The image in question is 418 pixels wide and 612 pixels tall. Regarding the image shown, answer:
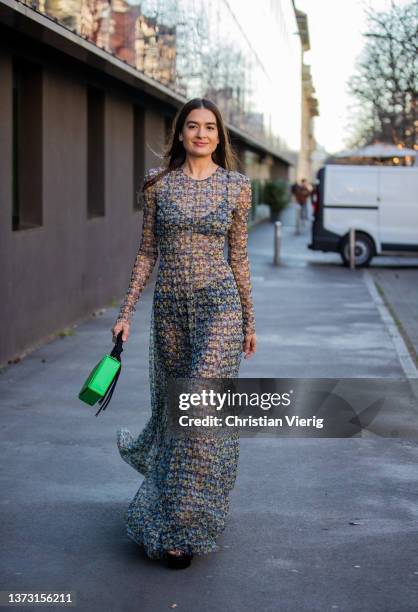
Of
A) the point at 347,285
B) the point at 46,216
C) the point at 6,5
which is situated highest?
the point at 6,5

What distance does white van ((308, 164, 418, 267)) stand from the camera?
86.6 ft

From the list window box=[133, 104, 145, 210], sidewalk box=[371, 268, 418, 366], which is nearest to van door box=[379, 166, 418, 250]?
sidewalk box=[371, 268, 418, 366]

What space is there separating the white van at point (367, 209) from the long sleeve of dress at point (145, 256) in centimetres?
2098

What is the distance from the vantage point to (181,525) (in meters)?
5.29

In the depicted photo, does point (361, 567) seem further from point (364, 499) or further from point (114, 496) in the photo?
point (114, 496)

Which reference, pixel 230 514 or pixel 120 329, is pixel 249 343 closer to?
pixel 120 329

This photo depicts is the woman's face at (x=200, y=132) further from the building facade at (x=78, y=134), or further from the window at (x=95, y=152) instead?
the window at (x=95, y=152)

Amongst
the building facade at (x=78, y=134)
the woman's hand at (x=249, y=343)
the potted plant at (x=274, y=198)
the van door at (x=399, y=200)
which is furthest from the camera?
the potted plant at (x=274, y=198)

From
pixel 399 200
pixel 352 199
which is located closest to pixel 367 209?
pixel 352 199

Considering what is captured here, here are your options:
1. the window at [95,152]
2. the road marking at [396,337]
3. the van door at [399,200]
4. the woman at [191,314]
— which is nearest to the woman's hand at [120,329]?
the woman at [191,314]

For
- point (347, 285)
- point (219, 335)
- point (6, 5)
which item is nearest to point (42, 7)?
point (6, 5)

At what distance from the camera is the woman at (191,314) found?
17.5ft

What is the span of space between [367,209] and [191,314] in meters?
21.3

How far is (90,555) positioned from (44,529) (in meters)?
0.50
